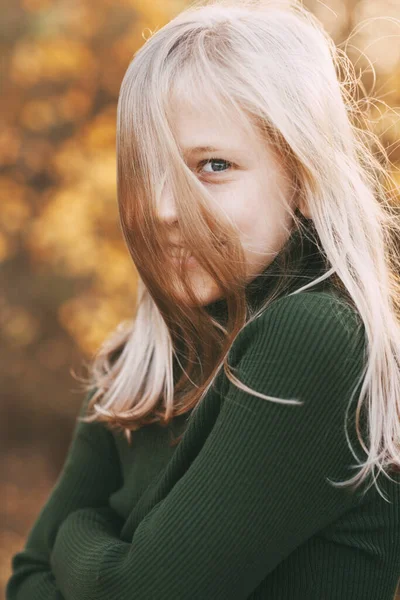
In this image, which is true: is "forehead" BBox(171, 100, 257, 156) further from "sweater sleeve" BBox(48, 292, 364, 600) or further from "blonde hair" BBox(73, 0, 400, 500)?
"sweater sleeve" BBox(48, 292, 364, 600)

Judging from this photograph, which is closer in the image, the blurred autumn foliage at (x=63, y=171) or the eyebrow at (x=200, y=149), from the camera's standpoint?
the eyebrow at (x=200, y=149)

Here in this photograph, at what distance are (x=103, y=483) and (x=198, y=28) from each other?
3.47 ft

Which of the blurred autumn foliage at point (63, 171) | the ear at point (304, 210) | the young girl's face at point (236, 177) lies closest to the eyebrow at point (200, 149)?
the young girl's face at point (236, 177)

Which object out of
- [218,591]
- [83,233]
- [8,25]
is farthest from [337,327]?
[8,25]

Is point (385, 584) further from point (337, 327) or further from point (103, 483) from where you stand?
point (103, 483)

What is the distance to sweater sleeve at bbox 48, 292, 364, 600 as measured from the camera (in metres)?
1.11

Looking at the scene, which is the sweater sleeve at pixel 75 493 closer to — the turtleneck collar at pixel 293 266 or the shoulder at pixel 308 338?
the turtleneck collar at pixel 293 266

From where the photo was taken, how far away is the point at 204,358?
1.46 m

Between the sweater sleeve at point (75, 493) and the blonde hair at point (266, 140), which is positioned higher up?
the blonde hair at point (266, 140)

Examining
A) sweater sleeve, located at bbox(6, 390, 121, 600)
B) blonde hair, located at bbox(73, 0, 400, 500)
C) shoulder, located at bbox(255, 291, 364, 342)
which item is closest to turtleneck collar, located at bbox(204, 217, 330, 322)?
blonde hair, located at bbox(73, 0, 400, 500)

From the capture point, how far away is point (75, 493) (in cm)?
175

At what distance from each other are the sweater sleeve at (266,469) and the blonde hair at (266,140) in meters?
0.10

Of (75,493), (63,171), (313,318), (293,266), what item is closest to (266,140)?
(293,266)

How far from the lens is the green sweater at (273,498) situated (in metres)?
1.11
